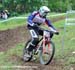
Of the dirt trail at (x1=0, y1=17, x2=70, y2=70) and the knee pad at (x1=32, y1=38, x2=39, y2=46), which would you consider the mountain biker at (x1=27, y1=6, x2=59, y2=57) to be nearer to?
the knee pad at (x1=32, y1=38, x2=39, y2=46)

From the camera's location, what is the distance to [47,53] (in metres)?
10.7

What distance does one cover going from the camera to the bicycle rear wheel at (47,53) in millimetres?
10617

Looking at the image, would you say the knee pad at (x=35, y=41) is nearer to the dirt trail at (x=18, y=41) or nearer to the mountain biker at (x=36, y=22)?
the mountain biker at (x=36, y=22)

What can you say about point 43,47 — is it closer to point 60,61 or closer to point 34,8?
point 60,61

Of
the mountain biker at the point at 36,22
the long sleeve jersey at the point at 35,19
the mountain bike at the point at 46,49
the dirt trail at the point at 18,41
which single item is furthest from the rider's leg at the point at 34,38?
the dirt trail at the point at 18,41

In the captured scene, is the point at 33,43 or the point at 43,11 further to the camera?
the point at 33,43

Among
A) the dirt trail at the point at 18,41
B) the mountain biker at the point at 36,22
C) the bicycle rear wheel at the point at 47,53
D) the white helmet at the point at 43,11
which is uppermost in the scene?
the white helmet at the point at 43,11

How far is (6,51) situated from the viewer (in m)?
13.6

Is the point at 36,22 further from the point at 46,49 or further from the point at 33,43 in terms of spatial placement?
the point at 46,49

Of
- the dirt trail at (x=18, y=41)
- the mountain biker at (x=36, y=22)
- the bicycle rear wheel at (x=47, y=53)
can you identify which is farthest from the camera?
the mountain biker at (x=36, y=22)

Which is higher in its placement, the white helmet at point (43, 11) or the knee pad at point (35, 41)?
the white helmet at point (43, 11)

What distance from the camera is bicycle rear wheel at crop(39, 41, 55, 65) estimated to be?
34.8 ft

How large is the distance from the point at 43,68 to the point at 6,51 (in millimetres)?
3533

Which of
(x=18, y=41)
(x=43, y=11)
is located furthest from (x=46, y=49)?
(x=18, y=41)
